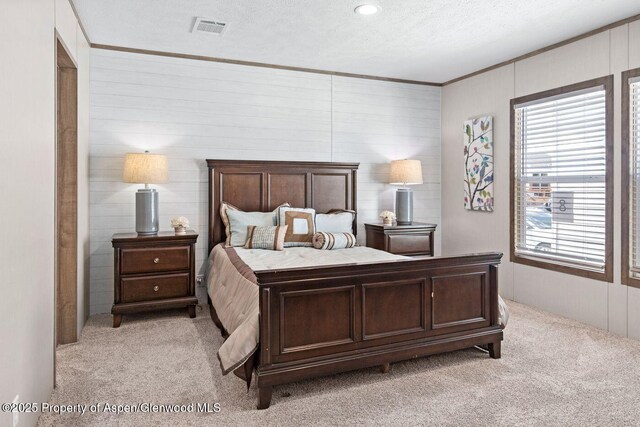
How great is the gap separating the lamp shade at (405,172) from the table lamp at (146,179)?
2.57m

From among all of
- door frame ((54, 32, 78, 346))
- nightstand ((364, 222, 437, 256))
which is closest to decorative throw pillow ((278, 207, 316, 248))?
nightstand ((364, 222, 437, 256))

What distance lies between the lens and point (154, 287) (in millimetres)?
Result: 3986

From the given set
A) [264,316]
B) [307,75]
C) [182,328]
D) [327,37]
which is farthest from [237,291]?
[307,75]

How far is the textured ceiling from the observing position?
3301 millimetres

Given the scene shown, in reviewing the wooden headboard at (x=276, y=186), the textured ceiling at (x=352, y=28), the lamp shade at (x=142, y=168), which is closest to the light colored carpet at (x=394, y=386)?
the lamp shade at (x=142, y=168)

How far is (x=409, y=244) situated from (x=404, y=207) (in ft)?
1.51

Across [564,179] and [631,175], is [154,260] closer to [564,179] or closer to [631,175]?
[564,179]

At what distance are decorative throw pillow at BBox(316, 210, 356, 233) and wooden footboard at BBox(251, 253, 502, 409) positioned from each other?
1.97m

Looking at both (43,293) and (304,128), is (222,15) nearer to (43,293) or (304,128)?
(304,128)

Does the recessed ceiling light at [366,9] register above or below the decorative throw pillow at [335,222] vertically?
above

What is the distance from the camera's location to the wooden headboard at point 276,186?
182 inches

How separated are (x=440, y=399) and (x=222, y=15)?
10.6 feet

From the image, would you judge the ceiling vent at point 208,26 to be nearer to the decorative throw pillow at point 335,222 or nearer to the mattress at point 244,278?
the mattress at point 244,278

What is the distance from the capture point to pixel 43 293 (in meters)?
2.33
